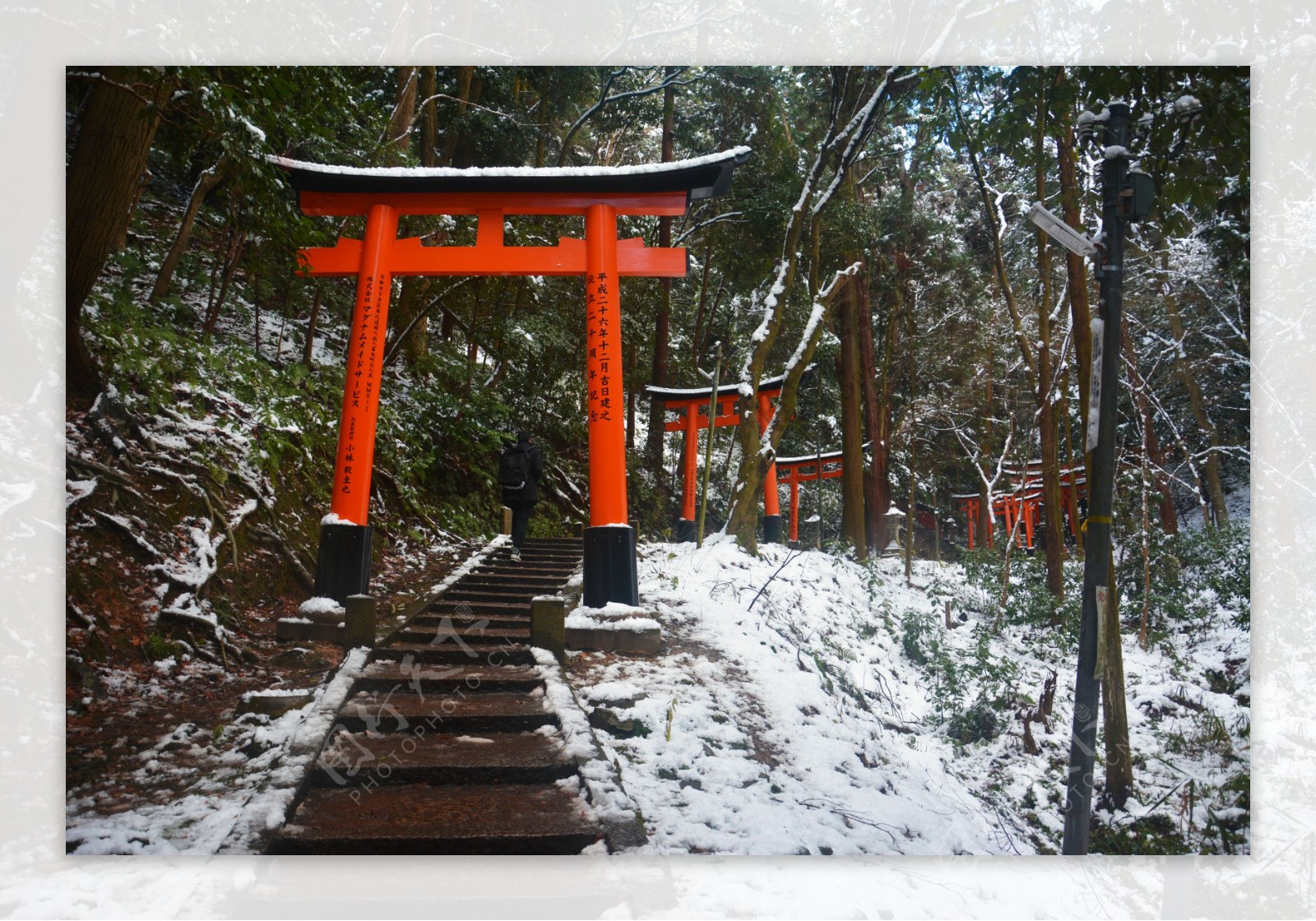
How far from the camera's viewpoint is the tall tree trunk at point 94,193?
3.00 meters

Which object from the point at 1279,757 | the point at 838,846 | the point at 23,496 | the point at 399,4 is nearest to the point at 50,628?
the point at 23,496

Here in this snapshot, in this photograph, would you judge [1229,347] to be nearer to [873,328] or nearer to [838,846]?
[838,846]

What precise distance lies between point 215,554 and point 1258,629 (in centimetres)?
429

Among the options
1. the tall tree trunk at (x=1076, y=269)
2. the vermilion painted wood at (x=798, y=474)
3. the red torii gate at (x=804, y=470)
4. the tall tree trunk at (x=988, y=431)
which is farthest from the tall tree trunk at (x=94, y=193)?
the vermilion painted wood at (x=798, y=474)

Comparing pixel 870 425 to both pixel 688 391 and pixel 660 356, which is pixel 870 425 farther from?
pixel 660 356

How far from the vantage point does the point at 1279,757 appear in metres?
2.88

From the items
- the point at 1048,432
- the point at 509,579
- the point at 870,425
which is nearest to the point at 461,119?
the point at 509,579

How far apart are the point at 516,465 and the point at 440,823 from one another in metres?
3.12

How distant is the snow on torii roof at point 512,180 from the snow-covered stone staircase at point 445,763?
2.09 metres

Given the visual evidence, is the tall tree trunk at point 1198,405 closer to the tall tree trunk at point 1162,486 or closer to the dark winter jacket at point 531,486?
the tall tree trunk at point 1162,486

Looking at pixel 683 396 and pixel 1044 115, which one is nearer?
pixel 1044 115

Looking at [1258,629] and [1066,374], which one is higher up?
[1066,374]

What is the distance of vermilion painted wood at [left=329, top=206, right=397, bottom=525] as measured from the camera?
3.51m

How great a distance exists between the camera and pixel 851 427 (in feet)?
21.4
